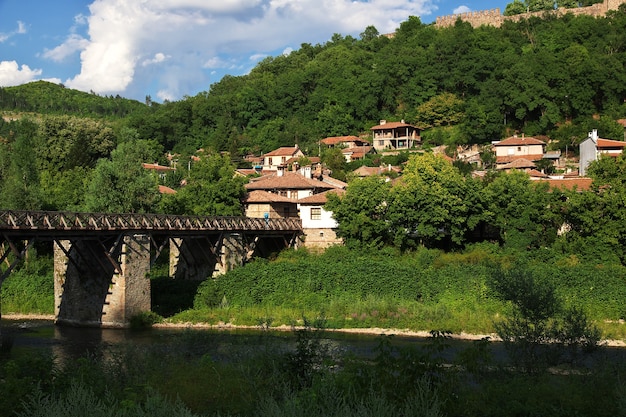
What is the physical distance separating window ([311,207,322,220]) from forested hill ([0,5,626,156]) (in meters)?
37.2

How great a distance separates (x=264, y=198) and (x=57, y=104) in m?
146

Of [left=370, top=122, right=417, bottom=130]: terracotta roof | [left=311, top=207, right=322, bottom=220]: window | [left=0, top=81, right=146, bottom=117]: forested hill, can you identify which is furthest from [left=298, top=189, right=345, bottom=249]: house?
[left=0, top=81, right=146, bottom=117]: forested hill

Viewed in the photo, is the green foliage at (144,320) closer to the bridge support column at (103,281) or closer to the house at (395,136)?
the bridge support column at (103,281)

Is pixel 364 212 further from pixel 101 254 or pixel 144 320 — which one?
pixel 101 254

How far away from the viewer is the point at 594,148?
65.9 metres

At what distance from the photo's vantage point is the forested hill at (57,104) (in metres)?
173

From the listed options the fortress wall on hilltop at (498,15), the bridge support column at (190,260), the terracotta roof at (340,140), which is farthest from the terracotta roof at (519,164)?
the fortress wall on hilltop at (498,15)

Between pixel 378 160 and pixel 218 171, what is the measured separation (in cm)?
3087

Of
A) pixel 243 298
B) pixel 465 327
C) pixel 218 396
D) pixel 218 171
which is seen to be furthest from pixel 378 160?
pixel 218 396

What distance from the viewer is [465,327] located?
35188mm

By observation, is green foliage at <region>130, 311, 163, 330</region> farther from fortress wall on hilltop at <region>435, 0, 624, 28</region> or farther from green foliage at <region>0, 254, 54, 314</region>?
fortress wall on hilltop at <region>435, 0, 624, 28</region>

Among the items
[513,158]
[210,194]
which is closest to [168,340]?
[210,194]

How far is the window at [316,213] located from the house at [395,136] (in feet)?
122

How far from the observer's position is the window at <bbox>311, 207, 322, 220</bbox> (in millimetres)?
52781
